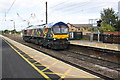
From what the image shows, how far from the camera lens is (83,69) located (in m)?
7.40

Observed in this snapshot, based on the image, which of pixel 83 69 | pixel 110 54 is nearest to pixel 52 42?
pixel 110 54

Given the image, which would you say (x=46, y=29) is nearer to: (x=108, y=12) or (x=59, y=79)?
(x=59, y=79)

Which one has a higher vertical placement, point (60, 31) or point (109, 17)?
point (109, 17)

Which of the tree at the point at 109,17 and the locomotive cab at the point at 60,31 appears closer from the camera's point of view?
the locomotive cab at the point at 60,31

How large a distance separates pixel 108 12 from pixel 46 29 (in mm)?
61794

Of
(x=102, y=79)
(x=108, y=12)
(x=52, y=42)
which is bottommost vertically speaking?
(x=102, y=79)

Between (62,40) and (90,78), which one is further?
(62,40)

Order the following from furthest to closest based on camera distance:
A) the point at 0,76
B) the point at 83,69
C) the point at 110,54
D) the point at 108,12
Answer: the point at 108,12 → the point at 110,54 → the point at 83,69 → the point at 0,76

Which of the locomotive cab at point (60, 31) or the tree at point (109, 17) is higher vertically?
the tree at point (109, 17)

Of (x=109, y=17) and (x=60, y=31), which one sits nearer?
(x=60, y=31)

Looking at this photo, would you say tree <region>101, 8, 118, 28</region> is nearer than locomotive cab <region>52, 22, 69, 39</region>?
No

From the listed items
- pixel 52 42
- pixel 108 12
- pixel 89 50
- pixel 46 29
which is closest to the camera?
pixel 89 50

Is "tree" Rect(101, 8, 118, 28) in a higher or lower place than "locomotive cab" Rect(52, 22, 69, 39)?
higher

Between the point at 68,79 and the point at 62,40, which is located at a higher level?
the point at 62,40
